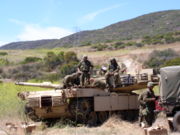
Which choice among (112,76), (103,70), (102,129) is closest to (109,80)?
(112,76)

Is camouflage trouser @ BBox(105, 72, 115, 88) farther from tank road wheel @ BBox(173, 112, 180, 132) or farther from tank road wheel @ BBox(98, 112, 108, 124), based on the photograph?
tank road wheel @ BBox(173, 112, 180, 132)

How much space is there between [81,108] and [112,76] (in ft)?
5.66

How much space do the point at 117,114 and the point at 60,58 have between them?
28182mm

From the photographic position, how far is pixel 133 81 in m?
17.6

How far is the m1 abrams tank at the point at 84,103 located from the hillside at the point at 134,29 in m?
56.3

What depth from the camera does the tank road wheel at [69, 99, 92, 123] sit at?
17.3m

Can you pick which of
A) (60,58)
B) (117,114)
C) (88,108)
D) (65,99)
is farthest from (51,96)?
(60,58)

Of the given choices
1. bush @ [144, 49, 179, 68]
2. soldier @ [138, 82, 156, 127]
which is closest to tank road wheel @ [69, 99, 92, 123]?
soldier @ [138, 82, 156, 127]

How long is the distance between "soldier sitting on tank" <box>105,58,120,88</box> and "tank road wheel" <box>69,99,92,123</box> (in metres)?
1.10

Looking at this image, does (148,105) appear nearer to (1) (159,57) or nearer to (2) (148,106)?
(2) (148,106)

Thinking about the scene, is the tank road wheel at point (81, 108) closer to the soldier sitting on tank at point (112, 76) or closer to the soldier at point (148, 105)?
the soldier sitting on tank at point (112, 76)

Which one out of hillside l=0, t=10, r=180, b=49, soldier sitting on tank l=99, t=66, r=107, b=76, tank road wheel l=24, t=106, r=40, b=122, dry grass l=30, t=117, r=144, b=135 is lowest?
dry grass l=30, t=117, r=144, b=135

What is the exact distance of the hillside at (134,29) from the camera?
76.4 meters

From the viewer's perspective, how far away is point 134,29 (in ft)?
268
